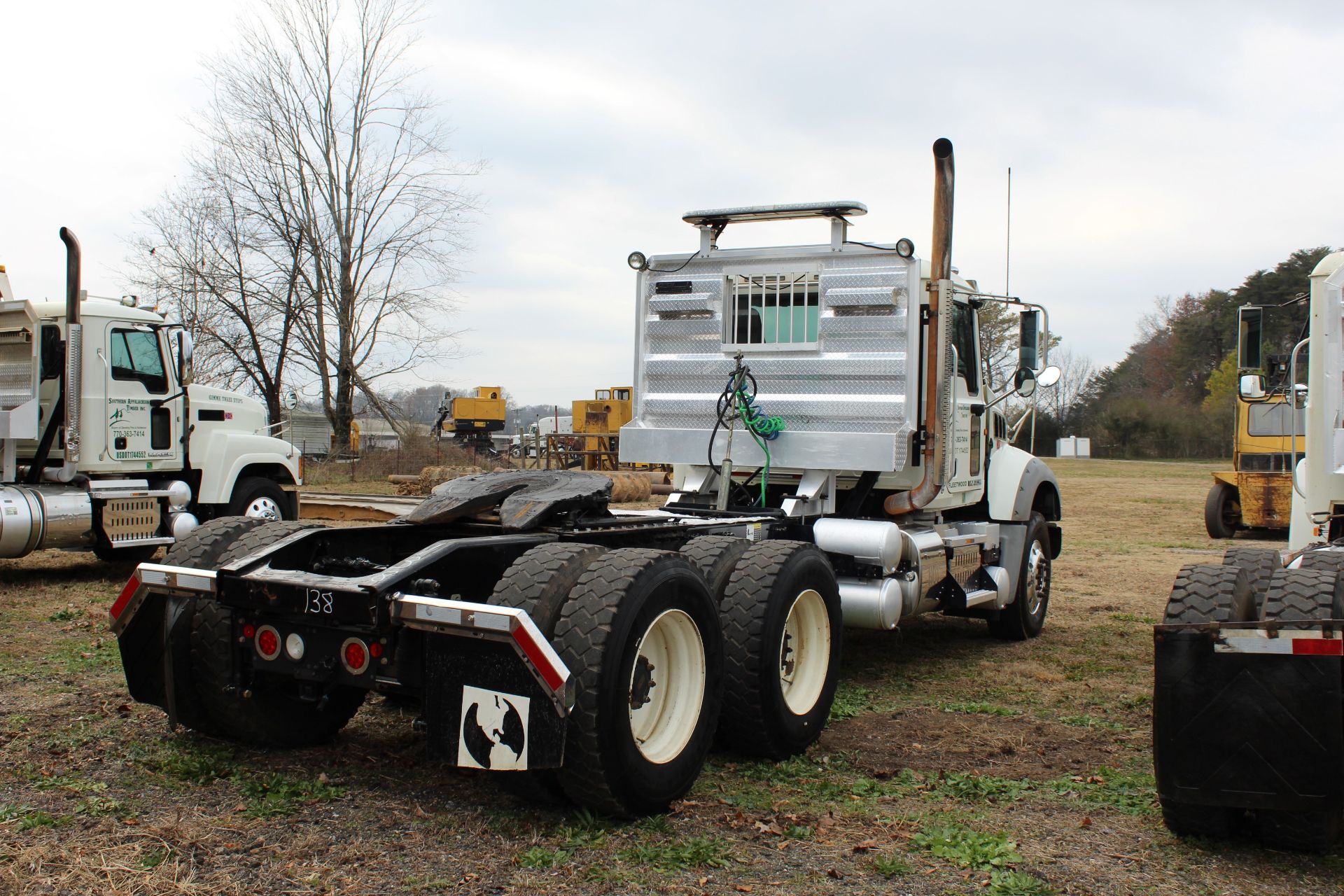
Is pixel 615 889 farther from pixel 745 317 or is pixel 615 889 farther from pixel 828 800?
pixel 745 317

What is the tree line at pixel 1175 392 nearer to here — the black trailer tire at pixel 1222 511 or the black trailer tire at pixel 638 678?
the black trailer tire at pixel 1222 511

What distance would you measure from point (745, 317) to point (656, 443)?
1.13m

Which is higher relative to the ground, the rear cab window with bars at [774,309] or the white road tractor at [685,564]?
the rear cab window with bars at [774,309]

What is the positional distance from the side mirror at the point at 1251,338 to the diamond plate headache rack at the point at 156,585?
5.18m

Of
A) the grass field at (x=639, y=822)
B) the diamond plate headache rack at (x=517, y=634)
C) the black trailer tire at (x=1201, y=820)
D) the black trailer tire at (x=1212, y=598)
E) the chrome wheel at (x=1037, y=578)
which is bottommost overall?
the grass field at (x=639, y=822)

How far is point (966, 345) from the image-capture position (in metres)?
8.75

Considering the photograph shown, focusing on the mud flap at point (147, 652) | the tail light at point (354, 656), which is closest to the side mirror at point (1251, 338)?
the tail light at point (354, 656)

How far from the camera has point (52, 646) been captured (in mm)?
7871

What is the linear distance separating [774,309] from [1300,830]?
5001 mm

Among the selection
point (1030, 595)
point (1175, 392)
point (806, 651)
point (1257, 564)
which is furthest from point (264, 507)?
point (1175, 392)

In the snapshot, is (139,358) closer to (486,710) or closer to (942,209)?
(942,209)

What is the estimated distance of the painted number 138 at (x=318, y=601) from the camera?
438 cm

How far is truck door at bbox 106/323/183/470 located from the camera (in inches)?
464

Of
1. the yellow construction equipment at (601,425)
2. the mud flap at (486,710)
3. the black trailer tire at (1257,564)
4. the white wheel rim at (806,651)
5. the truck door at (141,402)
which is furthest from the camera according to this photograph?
the yellow construction equipment at (601,425)
